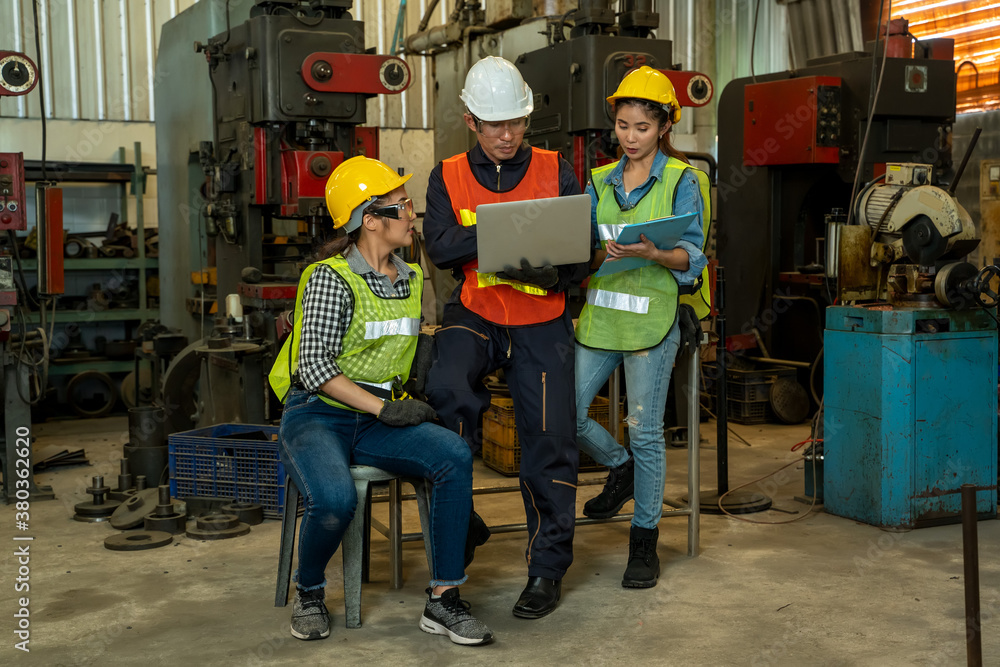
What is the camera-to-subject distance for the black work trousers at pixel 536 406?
2.86m

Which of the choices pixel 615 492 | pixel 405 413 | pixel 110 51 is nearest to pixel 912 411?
pixel 615 492

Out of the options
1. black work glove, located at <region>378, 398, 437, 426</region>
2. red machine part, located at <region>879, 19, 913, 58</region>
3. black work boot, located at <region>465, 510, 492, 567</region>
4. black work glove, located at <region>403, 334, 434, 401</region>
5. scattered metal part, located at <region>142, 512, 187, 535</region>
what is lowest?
scattered metal part, located at <region>142, 512, 187, 535</region>

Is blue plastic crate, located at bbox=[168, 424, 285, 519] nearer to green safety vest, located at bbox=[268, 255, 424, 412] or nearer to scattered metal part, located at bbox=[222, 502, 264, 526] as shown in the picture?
scattered metal part, located at bbox=[222, 502, 264, 526]

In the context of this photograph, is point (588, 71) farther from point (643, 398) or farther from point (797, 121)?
point (643, 398)

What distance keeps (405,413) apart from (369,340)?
0.22 meters

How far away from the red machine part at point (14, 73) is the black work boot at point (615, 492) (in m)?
2.61

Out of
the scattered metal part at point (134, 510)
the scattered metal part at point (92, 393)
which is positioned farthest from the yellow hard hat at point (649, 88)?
the scattered metal part at point (92, 393)

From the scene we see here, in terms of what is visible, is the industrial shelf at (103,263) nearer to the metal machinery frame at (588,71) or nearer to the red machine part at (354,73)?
the red machine part at (354,73)

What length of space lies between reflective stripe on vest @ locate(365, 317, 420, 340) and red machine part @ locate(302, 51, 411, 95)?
1.95 metres

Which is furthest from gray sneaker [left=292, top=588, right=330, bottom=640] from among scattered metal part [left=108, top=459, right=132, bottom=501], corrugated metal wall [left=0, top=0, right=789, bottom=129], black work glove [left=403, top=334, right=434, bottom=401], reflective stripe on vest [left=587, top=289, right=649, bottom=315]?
corrugated metal wall [left=0, top=0, right=789, bottom=129]

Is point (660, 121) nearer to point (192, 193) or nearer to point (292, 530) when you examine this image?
point (292, 530)

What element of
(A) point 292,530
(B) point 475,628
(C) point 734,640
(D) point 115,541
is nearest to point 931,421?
(C) point 734,640

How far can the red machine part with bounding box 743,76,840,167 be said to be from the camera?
556 centimetres

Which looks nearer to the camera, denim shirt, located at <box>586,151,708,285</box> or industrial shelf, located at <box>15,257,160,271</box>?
denim shirt, located at <box>586,151,708,285</box>
